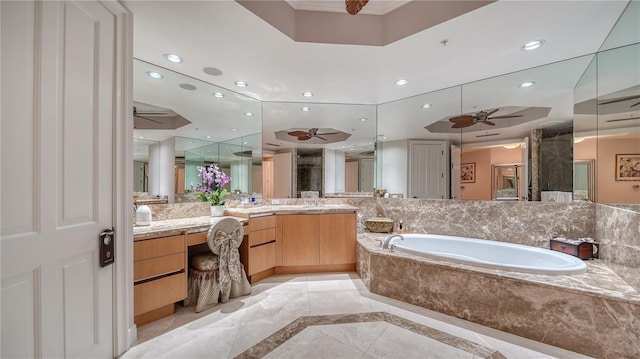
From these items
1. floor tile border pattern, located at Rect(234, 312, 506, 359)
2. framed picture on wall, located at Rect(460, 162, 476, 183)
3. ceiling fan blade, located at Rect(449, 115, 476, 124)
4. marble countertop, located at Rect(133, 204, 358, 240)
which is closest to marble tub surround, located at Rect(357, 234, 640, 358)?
floor tile border pattern, located at Rect(234, 312, 506, 359)

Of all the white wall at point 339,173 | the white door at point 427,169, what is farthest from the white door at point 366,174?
the white door at point 427,169

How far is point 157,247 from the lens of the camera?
203 cm

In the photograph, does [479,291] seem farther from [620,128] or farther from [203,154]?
[203,154]

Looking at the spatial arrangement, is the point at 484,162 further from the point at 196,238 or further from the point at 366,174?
the point at 196,238

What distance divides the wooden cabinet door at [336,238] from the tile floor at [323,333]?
0.73m

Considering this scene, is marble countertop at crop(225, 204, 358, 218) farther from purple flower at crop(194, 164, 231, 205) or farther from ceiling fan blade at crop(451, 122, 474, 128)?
ceiling fan blade at crop(451, 122, 474, 128)

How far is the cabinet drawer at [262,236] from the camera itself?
2867mm

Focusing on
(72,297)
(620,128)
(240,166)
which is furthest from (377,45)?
(72,297)

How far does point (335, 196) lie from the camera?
12.8 feet

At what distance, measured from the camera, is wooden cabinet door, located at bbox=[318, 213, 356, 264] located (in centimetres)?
327

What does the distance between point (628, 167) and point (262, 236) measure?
3.44 m

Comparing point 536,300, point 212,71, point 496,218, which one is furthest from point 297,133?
point 536,300

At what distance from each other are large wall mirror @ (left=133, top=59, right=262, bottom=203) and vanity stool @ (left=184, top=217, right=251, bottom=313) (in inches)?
33.6

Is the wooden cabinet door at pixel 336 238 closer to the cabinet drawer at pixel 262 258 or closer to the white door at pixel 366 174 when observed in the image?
the cabinet drawer at pixel 262 258
